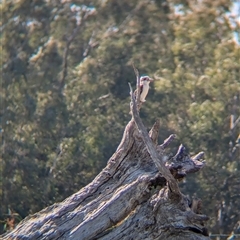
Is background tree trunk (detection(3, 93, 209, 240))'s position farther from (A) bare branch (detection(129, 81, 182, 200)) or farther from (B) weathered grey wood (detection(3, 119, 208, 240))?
(A) bare branch (detection(129, 81, 182, 200))

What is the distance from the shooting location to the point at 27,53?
20.7 meters

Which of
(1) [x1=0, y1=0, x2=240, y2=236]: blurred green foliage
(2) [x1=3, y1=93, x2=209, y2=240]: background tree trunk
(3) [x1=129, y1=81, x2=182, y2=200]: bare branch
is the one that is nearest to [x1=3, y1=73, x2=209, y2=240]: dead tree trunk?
(2) [x1=3, y1=93, x2=209, y2=240]: background tree trunk

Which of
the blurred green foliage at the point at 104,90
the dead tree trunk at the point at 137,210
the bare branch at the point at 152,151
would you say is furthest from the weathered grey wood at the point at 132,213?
the blurred green foliage at the point at 104,90

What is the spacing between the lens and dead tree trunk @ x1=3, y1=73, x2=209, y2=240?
6941 mm

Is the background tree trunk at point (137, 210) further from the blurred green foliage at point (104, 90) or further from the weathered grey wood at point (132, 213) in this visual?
the blurred green foliage at point (104, 90)

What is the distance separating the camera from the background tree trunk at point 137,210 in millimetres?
6941

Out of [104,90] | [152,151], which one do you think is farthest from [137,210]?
[104,90]

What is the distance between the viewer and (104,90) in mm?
19234

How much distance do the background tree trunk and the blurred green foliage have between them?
10.2 meters

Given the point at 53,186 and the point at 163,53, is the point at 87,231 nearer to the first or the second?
the point at 53,186

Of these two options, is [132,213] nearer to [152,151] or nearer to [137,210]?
[137,210]

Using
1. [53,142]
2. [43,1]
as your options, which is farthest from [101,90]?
[43,1]

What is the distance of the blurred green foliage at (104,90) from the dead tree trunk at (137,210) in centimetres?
1017

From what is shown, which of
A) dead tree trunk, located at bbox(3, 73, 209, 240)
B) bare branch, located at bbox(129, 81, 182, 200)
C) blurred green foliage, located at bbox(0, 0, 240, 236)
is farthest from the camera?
blurred green foliage, located at bbox(0, 0, 240, 236)
